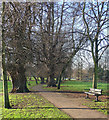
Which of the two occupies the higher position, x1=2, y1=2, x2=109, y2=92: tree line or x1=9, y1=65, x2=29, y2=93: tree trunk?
x1=2, y1=2, x2=109, y2=92: tree line

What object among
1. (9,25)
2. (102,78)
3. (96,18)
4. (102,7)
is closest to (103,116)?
(9,25)

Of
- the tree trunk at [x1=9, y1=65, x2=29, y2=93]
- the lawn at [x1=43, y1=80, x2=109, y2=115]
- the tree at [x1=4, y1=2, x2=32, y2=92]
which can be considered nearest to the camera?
the lawn at [x1=43, y1=80, x2=109, y2=115]

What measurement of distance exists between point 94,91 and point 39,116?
16.3ft

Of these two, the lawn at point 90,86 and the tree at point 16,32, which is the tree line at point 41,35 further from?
the lawn at point 90,86

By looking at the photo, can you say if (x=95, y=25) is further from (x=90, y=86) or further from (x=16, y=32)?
(x=90, y=86)

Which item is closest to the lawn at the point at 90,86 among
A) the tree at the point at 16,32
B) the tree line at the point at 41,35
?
the tree line at the point at 41,35

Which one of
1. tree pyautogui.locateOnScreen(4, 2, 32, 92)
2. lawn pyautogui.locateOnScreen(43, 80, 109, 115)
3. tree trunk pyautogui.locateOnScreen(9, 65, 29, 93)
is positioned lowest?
lawn pyautogui.locateOnScreen(43, 80, 109, 115)

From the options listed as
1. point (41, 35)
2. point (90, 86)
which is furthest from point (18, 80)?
point (90, 86)

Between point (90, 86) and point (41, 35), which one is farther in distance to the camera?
point (90, 86)

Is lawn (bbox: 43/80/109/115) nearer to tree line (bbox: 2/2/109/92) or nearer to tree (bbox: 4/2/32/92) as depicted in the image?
tree line (bbox: 2/2/109/92)

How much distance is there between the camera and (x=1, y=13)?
6.54 meters

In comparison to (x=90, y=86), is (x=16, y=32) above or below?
above

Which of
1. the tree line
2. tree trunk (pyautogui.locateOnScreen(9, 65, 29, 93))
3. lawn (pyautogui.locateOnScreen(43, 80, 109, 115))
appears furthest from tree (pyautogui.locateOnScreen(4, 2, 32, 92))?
lawn (pyautogui.locateOnScreen(43, 80, 109, 115))

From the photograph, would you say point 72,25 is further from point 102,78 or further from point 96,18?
point 102,78
